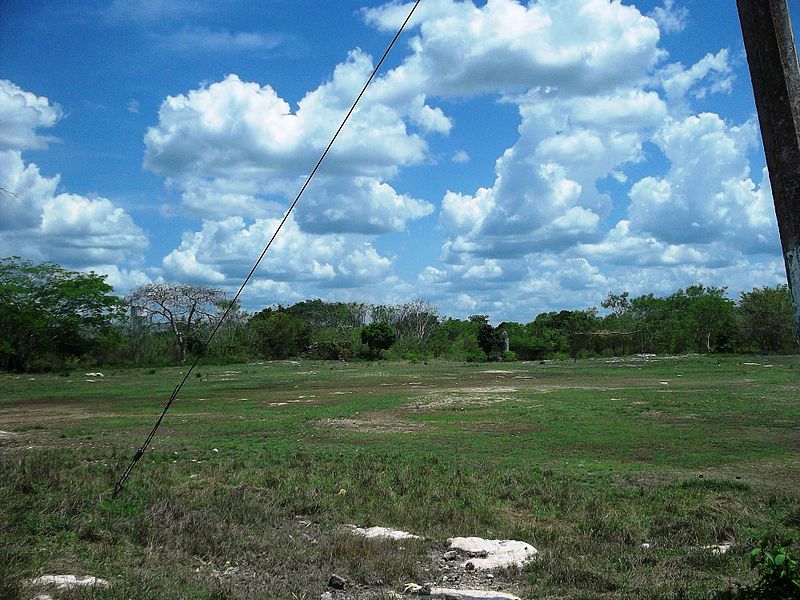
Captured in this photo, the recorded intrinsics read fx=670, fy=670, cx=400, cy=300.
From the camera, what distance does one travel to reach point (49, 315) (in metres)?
50.8

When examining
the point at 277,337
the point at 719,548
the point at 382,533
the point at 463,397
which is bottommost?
the point at 719,548

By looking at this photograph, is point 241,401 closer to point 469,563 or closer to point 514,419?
point 514,419

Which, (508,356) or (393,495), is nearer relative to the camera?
(393,495)

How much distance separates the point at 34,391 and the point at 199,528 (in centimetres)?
2874

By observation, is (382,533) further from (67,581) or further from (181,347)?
(181,347)

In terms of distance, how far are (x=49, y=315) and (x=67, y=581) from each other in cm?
5165

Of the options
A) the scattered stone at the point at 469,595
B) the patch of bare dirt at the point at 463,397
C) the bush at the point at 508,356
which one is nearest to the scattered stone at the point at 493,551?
the scattered stone at the point at 469,595

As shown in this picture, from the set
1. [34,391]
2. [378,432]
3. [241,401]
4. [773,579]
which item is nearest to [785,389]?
[378,432]

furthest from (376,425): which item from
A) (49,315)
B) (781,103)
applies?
(49,315)

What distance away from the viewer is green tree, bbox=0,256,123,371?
47906 millimetres

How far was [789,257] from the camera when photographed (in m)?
3.83

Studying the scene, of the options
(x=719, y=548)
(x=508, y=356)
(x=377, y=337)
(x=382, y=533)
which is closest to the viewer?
(x=719, y=548)

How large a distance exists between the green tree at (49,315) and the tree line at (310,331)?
77mm

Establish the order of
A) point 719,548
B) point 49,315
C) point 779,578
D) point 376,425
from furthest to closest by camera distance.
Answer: point 49,315, point 376,425, point 719,548, point 779,578
